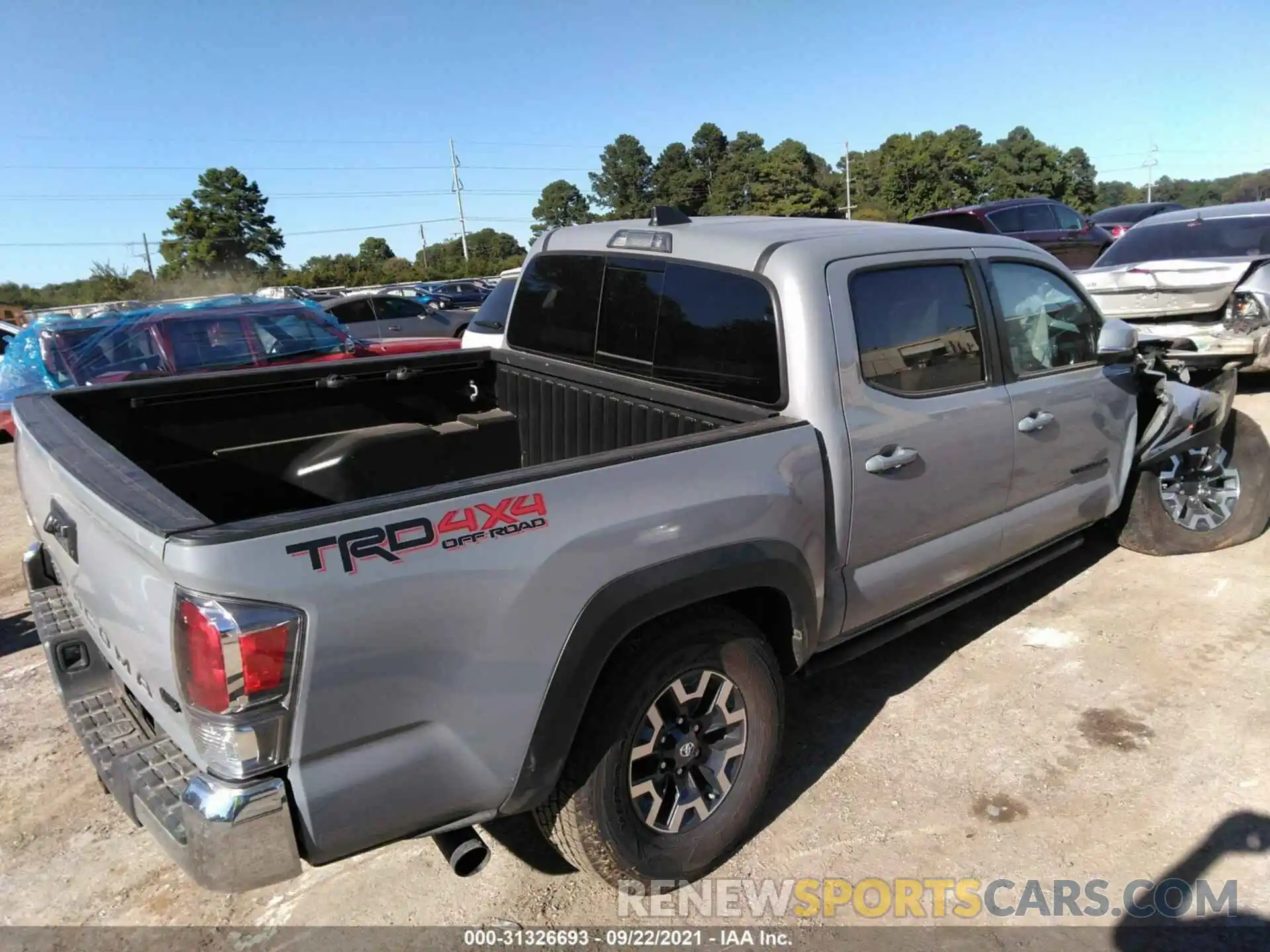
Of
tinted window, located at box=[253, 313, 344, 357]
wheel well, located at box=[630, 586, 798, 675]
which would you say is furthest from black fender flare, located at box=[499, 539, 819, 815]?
tinted window, located at box=[253, 313, 344, 357]

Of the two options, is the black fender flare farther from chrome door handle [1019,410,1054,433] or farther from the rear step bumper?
chrome door handle [1019,410,1054,433]

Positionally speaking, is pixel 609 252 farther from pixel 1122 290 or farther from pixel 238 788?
pixel 1122 290

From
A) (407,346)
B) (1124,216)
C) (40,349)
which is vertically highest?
(1124,216)

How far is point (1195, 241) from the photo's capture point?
8602 millimetres

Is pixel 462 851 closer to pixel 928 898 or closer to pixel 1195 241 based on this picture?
pixel 928 898

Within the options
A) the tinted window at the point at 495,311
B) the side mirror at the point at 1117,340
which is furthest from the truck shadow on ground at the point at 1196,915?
the tinted window at the point at 495,311

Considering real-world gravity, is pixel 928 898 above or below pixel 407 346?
below

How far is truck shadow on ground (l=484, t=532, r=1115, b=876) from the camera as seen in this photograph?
2.97m

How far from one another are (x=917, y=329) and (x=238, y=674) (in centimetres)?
254

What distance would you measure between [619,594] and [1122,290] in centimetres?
782

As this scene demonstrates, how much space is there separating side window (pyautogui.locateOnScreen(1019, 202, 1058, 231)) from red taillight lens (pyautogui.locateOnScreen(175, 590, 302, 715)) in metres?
14.6

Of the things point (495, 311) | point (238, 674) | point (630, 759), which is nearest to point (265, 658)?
point (238, 674)

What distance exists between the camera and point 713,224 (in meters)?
3.42

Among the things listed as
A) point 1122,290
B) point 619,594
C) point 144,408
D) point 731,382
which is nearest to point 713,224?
point 731,382
